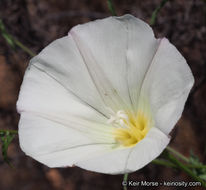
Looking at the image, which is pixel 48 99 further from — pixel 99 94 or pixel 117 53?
pixel 117 53

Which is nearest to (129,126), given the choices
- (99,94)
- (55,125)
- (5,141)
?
(99,94)

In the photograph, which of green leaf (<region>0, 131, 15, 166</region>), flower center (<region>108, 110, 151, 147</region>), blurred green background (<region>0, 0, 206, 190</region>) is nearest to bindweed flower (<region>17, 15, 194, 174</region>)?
flower center (<region>108, 110, 151, 147</region>)

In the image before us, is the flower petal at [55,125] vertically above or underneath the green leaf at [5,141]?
above

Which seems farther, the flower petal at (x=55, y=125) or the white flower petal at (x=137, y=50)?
the flower petal at (x=55, y=125)

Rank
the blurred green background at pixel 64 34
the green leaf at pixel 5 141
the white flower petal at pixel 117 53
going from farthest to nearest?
1. the blurred green background at pixel 64 34
2. the green leaf at pixel 5 141
3. the white flower petal at pixel 117 53

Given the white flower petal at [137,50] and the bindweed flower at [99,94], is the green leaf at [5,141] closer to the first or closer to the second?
the bindweed flower at [99,94]

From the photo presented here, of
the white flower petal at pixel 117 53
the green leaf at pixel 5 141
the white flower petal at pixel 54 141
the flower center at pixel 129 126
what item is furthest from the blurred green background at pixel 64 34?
the green leaf at pixel 5 141

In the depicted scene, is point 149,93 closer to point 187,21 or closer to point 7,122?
point 187,21
